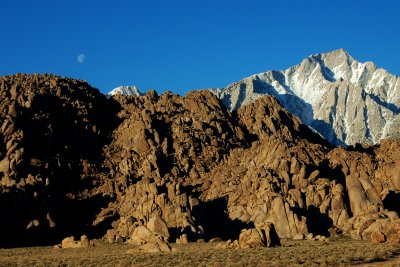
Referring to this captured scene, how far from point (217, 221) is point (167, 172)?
23885 mm

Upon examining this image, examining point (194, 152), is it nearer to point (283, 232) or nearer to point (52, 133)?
point (52, 133)

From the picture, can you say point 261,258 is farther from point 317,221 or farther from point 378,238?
point 317,221

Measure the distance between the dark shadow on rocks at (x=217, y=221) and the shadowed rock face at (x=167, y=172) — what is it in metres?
0.25

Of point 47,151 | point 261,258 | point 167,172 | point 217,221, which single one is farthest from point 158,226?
point 47,151

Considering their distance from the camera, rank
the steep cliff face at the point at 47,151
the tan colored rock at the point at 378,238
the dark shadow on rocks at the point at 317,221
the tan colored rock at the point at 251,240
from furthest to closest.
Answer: the steep cliff face at the point at 47,151 < the dark shadow on rocks at the point at 317,221 < the tan colored rock at the point at 378,238 < the tan colored rock at the point at 251,240

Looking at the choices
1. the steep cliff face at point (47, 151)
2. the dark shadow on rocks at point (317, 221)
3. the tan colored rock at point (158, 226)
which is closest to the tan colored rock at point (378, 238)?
the dark shadow on rocks at point (317, 221)

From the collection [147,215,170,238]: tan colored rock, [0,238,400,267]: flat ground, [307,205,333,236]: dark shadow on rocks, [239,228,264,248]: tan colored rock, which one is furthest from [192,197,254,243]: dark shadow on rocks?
[0,238,400,267]: flat ground

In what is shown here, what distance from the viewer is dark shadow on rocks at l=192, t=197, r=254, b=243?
91.5 meters

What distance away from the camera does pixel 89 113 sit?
13700 centimetres

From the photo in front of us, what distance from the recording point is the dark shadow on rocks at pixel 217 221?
300ft

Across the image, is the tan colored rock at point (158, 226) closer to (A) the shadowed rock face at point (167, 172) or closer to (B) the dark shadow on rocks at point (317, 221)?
(A) the shadowed rock face at point (167, 172)

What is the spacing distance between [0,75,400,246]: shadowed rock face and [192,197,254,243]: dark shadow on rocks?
249 millimetres

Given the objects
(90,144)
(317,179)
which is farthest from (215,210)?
(90,144)

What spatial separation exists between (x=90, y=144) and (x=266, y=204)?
51.7 m
